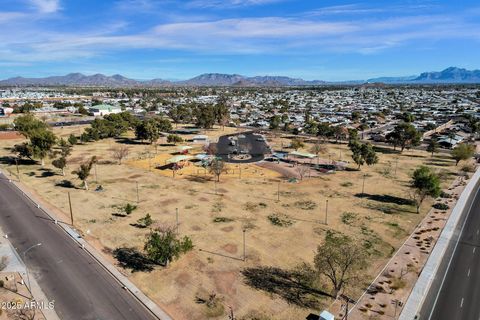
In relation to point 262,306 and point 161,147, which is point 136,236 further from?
point 161,147

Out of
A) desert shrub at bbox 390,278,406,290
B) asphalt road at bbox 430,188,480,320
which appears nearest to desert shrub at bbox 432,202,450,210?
asphalt road at bbox 430,188,480,320

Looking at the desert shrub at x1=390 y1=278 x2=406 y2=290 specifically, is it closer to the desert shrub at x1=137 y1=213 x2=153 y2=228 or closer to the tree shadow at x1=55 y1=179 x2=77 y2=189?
the desert shrub at x1=137 y1=213 x2=153 y2=228

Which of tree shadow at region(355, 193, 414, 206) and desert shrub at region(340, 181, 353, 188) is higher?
desert shrub at region(340, 181, 353, 188)

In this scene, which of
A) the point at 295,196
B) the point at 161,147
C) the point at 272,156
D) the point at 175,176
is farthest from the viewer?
the point at 161,147

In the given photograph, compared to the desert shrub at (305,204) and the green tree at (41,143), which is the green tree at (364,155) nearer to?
the desert shrub at (305,204)

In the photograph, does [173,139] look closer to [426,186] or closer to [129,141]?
[129,141]

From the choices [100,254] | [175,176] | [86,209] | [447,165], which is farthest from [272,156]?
[100,254]
